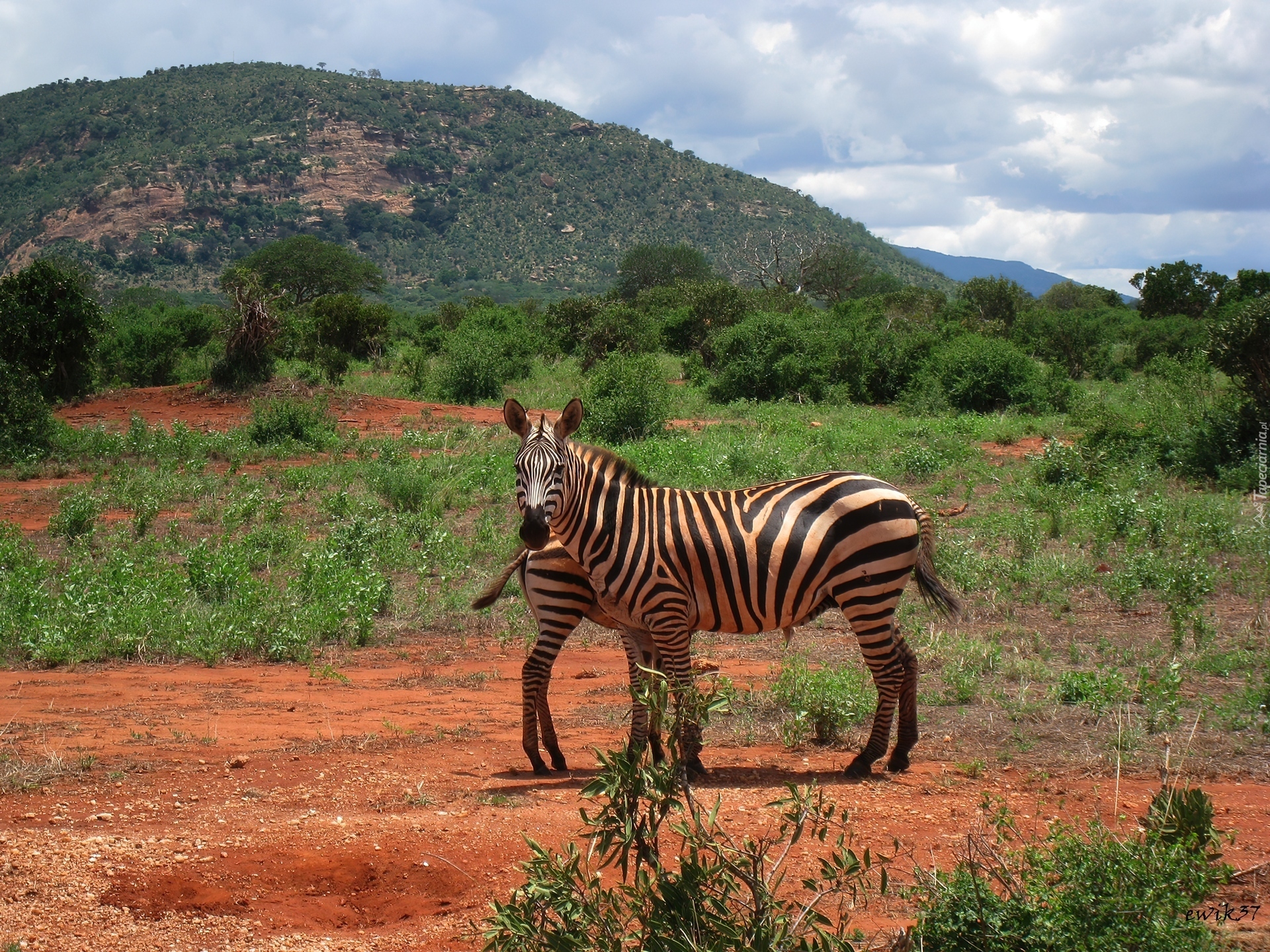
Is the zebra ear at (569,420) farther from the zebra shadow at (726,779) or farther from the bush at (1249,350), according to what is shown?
the bush at (1249,350)

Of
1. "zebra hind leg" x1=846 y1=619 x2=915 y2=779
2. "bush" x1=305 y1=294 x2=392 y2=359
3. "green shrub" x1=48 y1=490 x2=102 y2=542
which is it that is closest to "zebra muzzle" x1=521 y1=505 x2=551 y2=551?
"zebra hind leg" x1=846 y1=619 x2=915 y2=779

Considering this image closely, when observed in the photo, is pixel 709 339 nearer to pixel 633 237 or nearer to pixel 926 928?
pixel 926 928

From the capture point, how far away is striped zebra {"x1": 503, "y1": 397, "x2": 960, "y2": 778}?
20.1 ft

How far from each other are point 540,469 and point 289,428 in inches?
568

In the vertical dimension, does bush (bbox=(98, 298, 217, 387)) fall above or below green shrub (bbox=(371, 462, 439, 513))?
above

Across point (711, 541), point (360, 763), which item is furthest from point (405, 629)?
point (711, 541)

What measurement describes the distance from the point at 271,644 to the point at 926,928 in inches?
282

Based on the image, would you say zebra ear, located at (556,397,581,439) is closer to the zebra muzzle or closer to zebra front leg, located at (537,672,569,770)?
the zebra muzzle

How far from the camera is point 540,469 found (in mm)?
5812

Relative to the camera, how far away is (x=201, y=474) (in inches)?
631

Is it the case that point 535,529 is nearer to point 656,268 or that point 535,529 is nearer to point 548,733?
point 548,733

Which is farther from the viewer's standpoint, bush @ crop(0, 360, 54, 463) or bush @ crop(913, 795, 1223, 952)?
bush @ crop(0, 360, 54, 463)

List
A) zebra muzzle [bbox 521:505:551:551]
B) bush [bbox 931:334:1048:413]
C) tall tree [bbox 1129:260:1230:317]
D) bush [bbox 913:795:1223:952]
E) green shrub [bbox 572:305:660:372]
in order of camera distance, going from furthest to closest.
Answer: tall tree [bbox 1129:260:1230:317], green shrub [bbox 572:305:660:372], bush [bbox 931:334:1048:413], zebra muzzle [bbox 521:505:551:551], bush [bbox 913:795:1223:952]

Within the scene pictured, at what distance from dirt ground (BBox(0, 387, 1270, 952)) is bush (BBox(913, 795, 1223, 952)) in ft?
1.34
